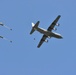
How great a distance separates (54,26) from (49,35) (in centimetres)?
693

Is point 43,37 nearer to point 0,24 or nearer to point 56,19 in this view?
point 56,19

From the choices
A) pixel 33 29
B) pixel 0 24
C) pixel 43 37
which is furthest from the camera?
pixel 43 37

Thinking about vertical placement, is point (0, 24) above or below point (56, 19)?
below

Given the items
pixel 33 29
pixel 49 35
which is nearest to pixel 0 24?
pixel 33 29

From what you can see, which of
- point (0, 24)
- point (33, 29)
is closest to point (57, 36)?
point (33, 29)

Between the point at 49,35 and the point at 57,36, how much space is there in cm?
360

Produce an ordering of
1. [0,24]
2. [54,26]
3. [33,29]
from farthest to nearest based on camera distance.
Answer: [54,26] < [33,29] < [0,24]

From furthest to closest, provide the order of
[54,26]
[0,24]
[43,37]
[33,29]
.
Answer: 1. [43,37]
2. [54,26]
3. [33,29]
4. [0,24]

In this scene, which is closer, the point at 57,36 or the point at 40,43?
the point at 57,36

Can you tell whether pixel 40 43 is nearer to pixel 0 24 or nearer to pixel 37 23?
pixel 37 23

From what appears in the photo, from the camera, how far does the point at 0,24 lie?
92.8 metres

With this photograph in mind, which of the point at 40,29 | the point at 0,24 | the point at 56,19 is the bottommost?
the point at 0,24

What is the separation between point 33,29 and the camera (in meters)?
99.1

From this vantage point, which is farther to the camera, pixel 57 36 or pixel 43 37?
pixel 43 37
